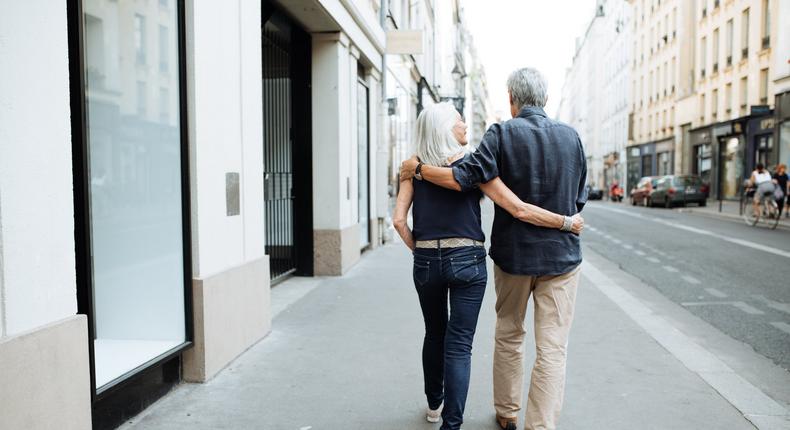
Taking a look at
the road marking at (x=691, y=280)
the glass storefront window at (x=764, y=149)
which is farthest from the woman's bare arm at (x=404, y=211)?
the glass storefront window at (x=764, y=149)

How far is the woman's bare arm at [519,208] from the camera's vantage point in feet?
11.2

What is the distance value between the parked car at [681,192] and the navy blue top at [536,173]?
1210 inches

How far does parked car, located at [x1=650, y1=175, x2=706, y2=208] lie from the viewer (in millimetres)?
31750

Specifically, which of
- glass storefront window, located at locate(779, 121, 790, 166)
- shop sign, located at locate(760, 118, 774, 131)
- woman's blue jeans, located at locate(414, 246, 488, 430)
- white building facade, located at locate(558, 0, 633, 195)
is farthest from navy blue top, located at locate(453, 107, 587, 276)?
white building facade, located at locate(558, 0, 633, 195)

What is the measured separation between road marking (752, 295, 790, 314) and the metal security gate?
5624mm

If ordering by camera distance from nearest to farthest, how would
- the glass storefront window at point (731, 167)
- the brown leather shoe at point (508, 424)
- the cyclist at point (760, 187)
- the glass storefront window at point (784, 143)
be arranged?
the brown leather shoe at point (508, 424), the cyclist at point (760, 187), the glass storefront window at point (784, 143), the glass storefront window at point (731, 167)

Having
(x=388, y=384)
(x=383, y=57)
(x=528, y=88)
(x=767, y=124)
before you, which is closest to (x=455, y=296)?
(x=528, y=88)

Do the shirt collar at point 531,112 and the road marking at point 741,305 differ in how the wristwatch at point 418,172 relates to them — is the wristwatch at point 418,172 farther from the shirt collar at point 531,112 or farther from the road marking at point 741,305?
the road marking at point 741,305

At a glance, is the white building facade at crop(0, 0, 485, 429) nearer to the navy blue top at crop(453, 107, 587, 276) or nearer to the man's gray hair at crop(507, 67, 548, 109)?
the navy blue top at crop(453, 107, 587, 276)

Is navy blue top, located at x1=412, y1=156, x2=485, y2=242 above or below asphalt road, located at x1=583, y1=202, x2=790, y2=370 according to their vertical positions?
above

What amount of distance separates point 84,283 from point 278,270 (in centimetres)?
582

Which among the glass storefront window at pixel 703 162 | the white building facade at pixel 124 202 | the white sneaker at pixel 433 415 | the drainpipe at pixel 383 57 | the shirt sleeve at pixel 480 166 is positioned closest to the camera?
the white building facade at pixel 124 202

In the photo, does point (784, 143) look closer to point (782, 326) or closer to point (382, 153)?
point (382, 153)

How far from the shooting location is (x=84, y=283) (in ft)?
11.3
